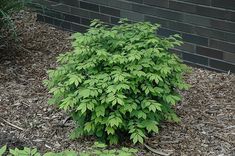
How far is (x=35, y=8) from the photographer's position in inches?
275

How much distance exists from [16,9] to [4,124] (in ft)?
5.21

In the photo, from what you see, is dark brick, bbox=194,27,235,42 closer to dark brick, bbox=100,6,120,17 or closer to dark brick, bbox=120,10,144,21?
dark brick, bbox=120,10,144,21

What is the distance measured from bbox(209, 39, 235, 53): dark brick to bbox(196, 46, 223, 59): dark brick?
0.16 feet

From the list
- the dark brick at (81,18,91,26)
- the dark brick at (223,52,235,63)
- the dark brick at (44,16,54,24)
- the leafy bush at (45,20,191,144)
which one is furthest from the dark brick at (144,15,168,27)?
the dark brick at (44,16,54,24)

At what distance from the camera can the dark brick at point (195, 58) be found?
5691mm

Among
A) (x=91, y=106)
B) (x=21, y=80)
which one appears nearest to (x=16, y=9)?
(x=21, y=80)

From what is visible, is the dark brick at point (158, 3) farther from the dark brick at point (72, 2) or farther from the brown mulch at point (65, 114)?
the dark brick at point (72, 2)

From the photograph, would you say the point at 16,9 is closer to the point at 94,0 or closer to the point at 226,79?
the point at 94,0

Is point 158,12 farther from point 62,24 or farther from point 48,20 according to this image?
point 48,20

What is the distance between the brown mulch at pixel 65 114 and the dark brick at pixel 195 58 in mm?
101

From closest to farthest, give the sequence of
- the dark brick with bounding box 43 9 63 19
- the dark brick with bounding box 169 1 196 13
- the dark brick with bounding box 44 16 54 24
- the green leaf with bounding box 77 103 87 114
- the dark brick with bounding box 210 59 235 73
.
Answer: the green leaf with bounding box 77 103 87 114
the dark brick with bounding box 210 59 235 73
the dark brick with bounding box 169 1 196 13
the dark brick with bounding box 43 9 63 19
the dark brick with bounding box 44 16 54 24

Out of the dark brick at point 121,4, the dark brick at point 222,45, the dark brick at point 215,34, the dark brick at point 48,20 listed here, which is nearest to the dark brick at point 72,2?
the dark brick at point 48,20

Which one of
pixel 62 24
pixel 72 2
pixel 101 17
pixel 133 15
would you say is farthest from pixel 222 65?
pixel 62 24

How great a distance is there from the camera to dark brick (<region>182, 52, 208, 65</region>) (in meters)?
5.69
